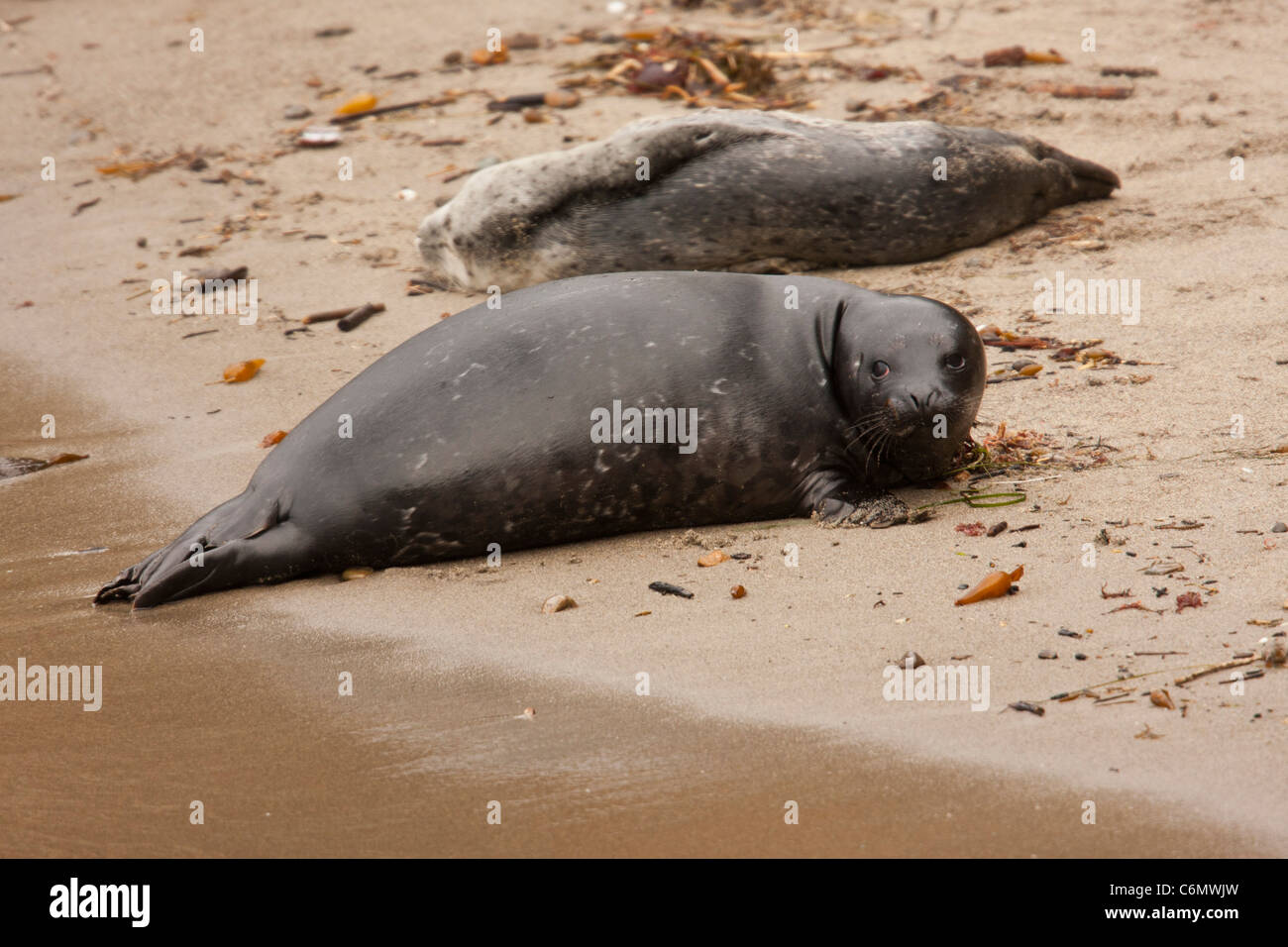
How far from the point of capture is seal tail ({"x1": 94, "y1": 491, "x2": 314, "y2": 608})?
3703mm

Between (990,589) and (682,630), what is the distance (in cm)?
73

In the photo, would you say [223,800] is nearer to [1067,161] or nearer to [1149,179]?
[1067,161]

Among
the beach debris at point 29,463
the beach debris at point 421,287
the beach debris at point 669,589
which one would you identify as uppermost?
the beach debris at point 421,287

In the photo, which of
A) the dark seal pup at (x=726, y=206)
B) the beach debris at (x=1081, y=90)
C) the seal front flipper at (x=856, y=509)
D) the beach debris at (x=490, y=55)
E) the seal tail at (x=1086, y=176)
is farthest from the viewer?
the beach debris at (x=490, y=55)

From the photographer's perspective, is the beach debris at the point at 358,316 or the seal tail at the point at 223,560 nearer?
the seal tail at the point at 223,560

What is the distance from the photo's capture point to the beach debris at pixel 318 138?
7.77 meters

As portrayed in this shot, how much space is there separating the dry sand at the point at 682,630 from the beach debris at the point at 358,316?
0.19 ft

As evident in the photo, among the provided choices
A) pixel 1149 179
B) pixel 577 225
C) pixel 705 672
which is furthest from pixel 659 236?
pixel 705 672

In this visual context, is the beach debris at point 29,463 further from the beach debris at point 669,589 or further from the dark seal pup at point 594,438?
the beach debris at point 669,589

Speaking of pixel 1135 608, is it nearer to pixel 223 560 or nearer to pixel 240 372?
pixel 223 560

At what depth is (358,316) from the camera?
19.1 feet

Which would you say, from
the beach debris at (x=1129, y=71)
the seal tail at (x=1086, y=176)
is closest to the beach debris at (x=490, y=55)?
the beach debris at (x=1129, y=71)

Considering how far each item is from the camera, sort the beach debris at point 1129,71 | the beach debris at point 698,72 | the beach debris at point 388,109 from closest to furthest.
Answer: the beach debris at point 1129,71 → the beach debris at point 698,72 → the beach debris at point 388,109

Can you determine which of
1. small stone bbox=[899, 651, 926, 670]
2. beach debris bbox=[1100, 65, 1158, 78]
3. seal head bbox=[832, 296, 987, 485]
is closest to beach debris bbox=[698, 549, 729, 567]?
seal head bbox=[832, 296, 987, 485]
